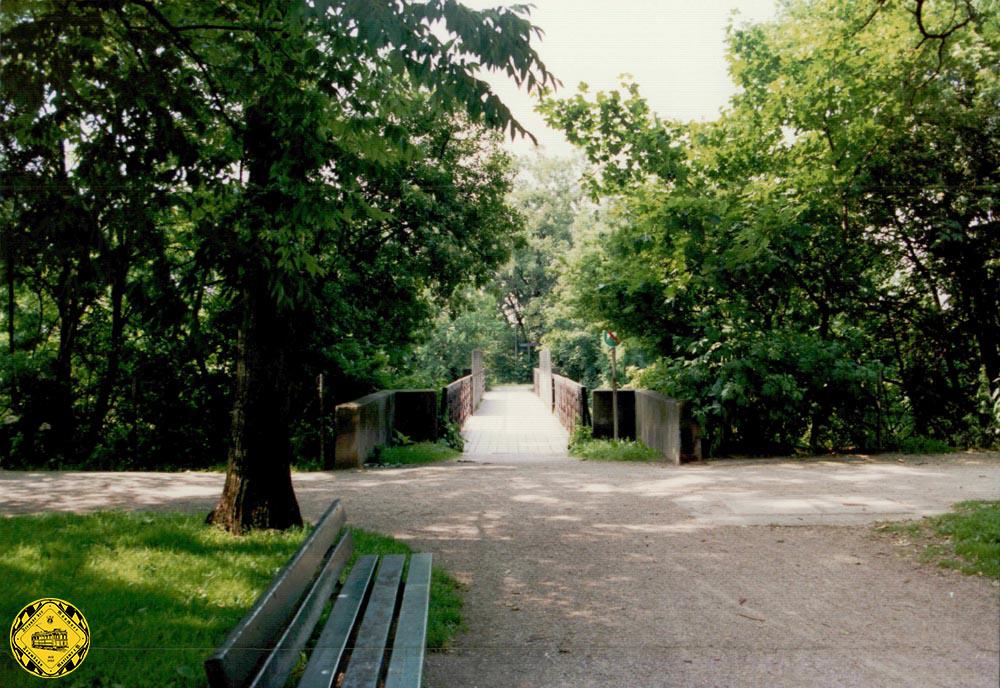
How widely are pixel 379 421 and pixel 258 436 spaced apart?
6.01m

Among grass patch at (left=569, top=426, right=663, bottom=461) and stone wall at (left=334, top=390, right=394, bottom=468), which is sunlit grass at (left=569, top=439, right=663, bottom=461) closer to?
grass patch at (left=569, top=426, right=663, bottom=461)

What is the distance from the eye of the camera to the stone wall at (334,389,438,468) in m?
9.85

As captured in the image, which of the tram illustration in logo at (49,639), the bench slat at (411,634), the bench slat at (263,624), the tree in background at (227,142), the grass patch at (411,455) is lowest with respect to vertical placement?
the bench slat at (411,634)

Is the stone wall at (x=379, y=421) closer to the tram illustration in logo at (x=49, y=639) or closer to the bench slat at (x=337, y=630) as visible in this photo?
the bench slat at (x=337, y=630)

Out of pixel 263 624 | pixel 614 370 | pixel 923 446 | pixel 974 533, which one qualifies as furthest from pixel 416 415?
pixel 263 624

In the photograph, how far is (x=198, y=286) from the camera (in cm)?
443

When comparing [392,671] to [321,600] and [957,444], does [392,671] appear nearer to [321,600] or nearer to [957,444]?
[321,600]

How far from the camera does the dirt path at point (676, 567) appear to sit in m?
2.73

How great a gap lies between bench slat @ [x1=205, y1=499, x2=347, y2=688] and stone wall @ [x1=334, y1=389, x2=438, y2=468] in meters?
6.35

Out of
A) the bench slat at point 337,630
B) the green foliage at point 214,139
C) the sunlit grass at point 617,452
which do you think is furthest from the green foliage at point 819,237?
the bench slat at point 337,630

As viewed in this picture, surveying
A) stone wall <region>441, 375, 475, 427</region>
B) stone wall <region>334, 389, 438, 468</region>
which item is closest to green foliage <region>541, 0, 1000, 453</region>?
stone wall <region>334, 389, 438, 468</region>

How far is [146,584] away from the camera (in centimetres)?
399

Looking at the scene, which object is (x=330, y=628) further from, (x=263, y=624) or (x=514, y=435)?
(x=514, y=435)

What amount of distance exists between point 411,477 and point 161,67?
18.9 ft
